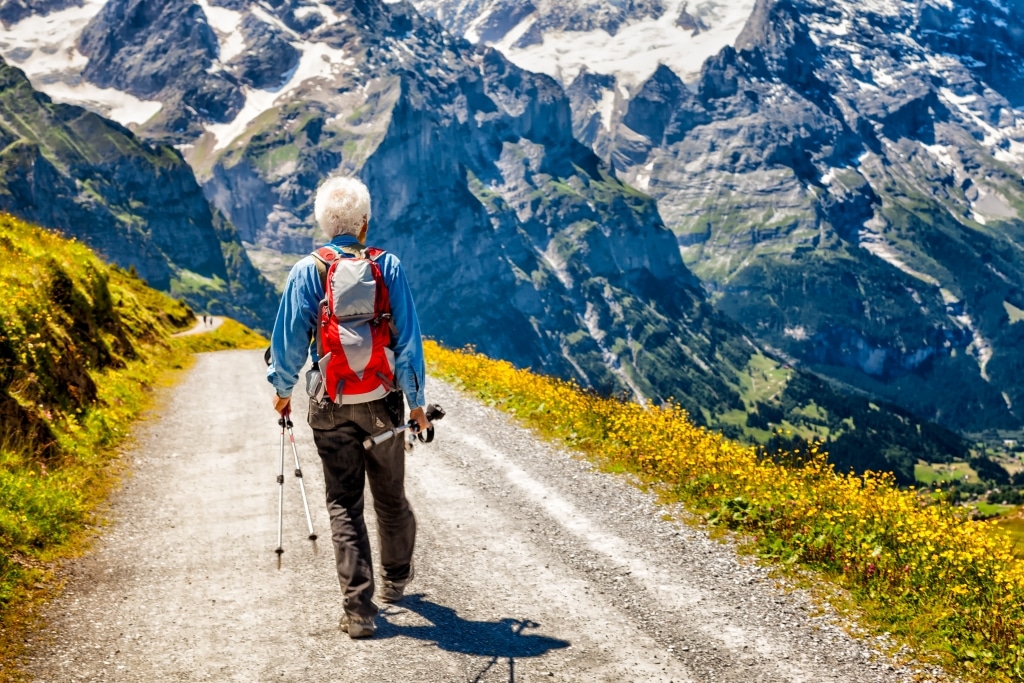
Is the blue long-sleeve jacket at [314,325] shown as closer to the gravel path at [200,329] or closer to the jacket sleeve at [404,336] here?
the jacket sleeve at [404,336]

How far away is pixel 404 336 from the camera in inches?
333

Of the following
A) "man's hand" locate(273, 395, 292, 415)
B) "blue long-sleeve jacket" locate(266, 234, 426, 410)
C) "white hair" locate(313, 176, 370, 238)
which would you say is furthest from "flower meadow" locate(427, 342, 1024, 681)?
"white hair" locate(313, 176, 370, 238)

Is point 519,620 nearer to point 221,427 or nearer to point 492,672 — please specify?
point 492,672

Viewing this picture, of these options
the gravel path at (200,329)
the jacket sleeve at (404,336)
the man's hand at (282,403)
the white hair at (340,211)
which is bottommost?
the gravel path at (200,329)

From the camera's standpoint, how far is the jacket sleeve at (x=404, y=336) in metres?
8.41

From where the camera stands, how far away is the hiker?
27.1 ft

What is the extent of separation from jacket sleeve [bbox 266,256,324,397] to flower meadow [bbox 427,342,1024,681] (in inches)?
261

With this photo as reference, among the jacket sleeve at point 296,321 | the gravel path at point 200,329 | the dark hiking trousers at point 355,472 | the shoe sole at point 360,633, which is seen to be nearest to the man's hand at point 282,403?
the jacket sleeve at point 296,321

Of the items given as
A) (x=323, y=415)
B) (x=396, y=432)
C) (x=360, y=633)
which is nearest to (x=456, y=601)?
(x=360, y=633)

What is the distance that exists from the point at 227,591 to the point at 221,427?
1210cm

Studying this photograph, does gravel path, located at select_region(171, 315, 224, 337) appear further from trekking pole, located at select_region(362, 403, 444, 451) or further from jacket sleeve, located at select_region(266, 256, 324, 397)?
trekking pole, located at select_region(362, 403, 444, 451)

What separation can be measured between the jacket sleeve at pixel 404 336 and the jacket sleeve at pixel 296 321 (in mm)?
708

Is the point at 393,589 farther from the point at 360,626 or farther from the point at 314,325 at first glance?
the point at 314,325

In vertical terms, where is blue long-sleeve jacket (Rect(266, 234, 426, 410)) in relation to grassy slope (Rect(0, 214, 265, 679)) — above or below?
above
